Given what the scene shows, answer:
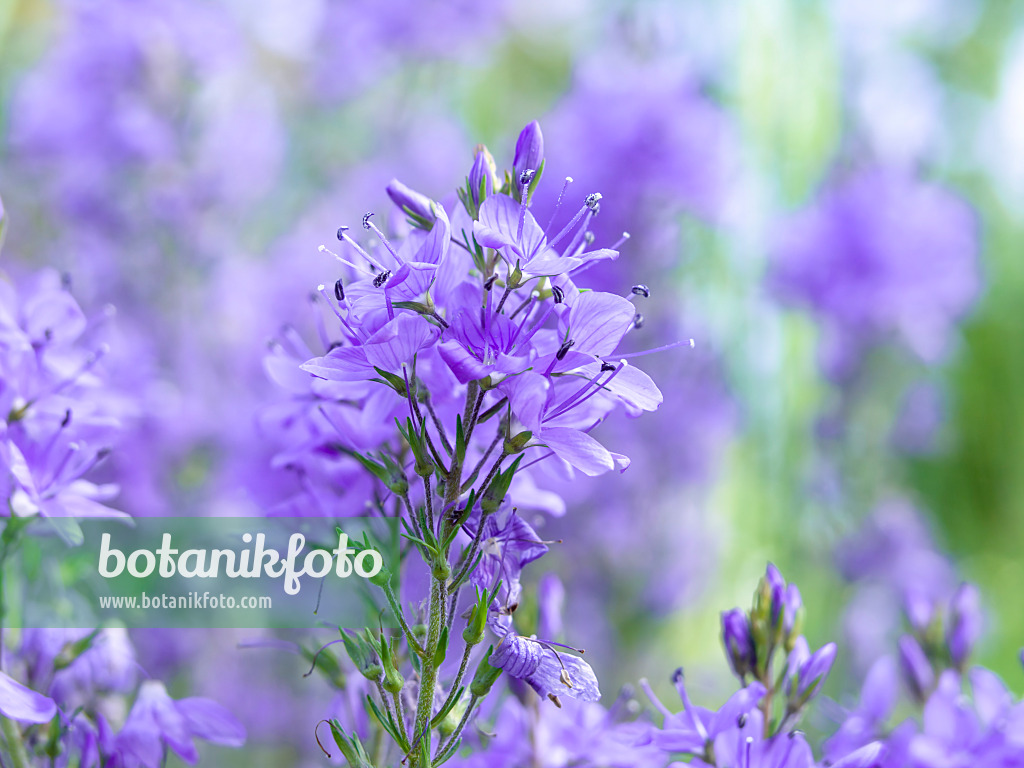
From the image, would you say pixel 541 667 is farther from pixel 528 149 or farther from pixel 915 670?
pixel 915 670

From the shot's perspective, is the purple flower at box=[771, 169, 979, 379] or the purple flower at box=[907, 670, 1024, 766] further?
the purple flower at box=[771, 169, 979, 379]

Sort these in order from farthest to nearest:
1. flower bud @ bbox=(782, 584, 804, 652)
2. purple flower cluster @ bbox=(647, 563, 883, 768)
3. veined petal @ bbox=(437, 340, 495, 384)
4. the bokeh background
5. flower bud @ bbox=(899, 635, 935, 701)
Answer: the bokeh background < flower bud @ bbox=(899, 635, 935, 701) < flower bud @ bbox=(782, 584, 804, 652) < purple flower cluster @ bbox=(647, 563, 883, 768) < veined petal @ bbox=(437, 340, 495, 384)

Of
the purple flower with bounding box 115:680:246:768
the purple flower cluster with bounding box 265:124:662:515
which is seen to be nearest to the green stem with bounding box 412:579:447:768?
the purple flower cluster with bounding box 265:124:662:515

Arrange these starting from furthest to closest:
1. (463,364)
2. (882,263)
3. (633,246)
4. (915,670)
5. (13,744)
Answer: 1. (882,263)
2. (633,246)
3. (915,670)
4. (13,744)
5. (463,364)

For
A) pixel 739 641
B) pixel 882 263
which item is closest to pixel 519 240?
pixel 739 641

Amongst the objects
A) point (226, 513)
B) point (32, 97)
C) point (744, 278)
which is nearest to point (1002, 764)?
point (226, 513)

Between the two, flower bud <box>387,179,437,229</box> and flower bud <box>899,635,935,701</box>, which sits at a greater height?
flower bud <box>387,179,437,229</box>

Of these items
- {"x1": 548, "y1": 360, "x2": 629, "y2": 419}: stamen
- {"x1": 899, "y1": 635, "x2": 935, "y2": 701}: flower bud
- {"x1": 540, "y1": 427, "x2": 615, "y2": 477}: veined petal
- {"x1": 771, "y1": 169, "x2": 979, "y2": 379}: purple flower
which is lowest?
{"x1": 899, "y1": 635, "x2": 935, "y2": 701}: flower bud

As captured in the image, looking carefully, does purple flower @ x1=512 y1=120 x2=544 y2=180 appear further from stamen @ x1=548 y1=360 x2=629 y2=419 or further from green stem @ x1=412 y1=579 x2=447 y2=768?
green stem @ x1=412 y1=579 x2=447 y2=768
